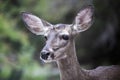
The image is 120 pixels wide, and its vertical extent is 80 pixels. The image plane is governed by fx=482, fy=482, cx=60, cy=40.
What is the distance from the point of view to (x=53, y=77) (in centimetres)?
149

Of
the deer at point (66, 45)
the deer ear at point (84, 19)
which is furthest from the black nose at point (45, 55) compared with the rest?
the deer ear at point (84, 19)

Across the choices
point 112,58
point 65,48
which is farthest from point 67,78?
point 112,58

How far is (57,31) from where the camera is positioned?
4.25ft

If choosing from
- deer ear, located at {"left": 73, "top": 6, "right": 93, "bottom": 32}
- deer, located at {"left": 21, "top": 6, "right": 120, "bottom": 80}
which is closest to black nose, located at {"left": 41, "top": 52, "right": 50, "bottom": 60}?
deer, located at {"left": 21, "top": 6, "right": 120, "bottom": 80}

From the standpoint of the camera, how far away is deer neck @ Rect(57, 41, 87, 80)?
1.31 m

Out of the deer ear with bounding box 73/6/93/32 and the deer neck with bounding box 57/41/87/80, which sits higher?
the deer ear with bounding box 73/6/93/32

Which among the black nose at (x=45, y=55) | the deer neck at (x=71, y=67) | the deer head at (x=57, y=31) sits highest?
the deer head at (x=57, y=31)

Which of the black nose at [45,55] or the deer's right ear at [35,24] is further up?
the deer's right ear at [35,24]

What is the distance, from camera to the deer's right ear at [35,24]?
1339 mm

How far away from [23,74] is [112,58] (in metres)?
0.28

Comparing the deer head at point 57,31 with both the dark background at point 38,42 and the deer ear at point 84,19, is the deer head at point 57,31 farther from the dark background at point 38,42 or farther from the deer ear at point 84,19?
the dark background at point 38,42

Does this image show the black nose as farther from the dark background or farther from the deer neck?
the dark background

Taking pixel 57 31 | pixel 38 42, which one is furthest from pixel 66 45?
pixel 38 42

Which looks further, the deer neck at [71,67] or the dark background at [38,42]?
the dark background at [38,42]
